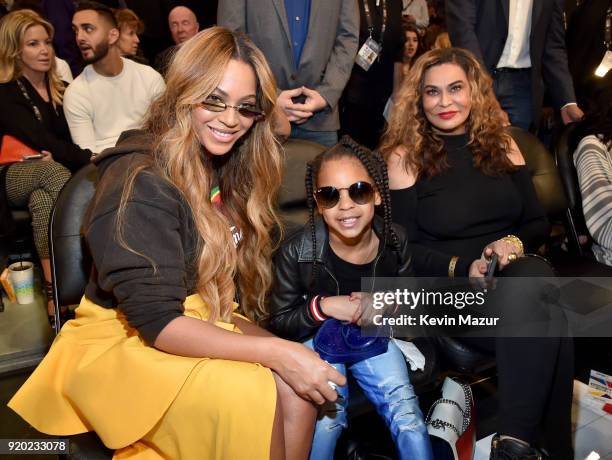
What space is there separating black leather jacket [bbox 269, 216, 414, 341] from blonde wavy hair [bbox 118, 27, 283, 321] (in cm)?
5

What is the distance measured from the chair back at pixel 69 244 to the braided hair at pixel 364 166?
792 mm

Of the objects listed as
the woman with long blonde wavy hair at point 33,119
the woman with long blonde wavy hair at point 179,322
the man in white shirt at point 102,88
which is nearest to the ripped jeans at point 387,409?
the woman with long blonde wavy hair at point 179,322

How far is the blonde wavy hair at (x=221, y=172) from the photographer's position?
6.10 ft

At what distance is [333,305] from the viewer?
2.14 metres

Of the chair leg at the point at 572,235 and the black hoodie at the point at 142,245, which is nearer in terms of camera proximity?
the black hoodie at the point at 142,245

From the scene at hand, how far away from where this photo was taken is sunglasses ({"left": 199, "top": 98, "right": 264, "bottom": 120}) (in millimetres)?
1894

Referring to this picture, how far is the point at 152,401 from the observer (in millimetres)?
1621

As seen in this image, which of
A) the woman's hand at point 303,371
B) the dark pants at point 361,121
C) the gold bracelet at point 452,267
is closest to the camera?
the woman's hand at point 303,371

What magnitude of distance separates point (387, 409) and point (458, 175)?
1.10m

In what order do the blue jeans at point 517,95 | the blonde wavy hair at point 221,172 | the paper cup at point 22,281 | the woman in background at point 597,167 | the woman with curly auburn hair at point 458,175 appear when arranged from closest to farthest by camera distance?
1. the blonde wavy hair at point 221,172
2. the woman with curly auburn hair at point 458,175
3. the woman in background at point 597,167
4. the paper cup at point 22,281
5. the blue jeans at point 517,95

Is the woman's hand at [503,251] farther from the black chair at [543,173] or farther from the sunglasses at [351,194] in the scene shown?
the black chair at [543,173]

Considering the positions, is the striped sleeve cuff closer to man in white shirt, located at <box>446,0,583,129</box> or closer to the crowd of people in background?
the crowd of people in background

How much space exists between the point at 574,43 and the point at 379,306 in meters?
3.21

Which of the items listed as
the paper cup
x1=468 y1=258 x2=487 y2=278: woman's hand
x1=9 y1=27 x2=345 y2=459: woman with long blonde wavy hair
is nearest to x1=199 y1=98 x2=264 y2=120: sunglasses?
x1=9 y1=27 x2=345 y2=459: woman with long blonde wavy hair
